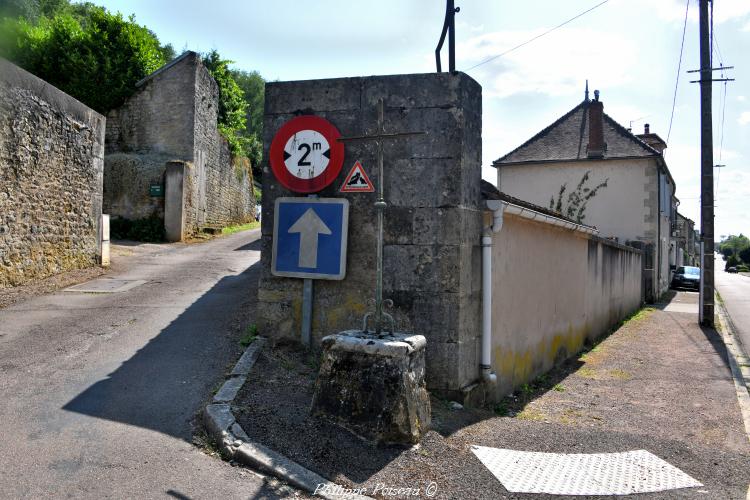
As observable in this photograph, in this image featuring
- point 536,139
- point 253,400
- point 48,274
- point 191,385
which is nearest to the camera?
point 253,400

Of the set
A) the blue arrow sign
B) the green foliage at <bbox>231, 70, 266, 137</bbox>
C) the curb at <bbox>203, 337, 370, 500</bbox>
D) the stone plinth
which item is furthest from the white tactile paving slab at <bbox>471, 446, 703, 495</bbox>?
the green foliage at <bbox>231, 70, 266, 137</bbox>

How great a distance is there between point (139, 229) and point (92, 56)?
22.2 ft

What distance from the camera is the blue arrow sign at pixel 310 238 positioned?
5.80m

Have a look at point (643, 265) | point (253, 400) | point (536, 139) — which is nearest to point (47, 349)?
point (253, 400)

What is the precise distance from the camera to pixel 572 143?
2416 cm

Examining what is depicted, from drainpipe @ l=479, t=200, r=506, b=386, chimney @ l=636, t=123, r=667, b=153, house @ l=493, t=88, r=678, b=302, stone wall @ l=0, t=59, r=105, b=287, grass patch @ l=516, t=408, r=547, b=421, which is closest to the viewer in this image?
drainpipe @ l=479, t=200, r=506, b=386

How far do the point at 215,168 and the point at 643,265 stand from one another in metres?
16.5

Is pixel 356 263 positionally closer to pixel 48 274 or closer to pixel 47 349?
pixel 47 349

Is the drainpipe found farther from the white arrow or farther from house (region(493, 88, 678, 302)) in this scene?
house (region(493, 88, 678, 302))

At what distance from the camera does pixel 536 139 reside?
83.4 ft

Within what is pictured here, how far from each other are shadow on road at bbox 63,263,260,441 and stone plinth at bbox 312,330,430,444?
112 centimetres

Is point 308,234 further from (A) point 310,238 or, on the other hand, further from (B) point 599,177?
(B) point 599,177

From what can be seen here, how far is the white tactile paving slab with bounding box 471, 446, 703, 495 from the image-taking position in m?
3.76

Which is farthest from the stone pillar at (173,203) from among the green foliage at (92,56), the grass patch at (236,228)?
the grass patch at (236,228)
